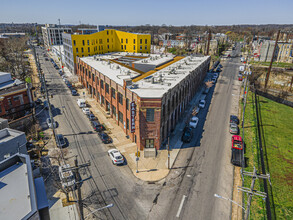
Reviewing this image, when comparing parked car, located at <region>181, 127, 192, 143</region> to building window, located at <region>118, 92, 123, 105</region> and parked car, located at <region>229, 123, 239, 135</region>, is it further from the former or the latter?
building window, located at <region>118, 92, 123, 105</region>

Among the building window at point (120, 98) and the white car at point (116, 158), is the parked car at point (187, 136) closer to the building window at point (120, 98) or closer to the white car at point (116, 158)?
the white car at point (116, 158)

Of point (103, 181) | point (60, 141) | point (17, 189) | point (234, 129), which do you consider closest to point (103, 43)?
point (60, 141)

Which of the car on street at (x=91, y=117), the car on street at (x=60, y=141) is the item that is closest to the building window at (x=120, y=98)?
the car on street at (x=91, y=117)

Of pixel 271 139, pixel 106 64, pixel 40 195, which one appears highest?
pixel 106 64

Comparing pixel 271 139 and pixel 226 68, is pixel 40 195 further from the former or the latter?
pixel 226 68

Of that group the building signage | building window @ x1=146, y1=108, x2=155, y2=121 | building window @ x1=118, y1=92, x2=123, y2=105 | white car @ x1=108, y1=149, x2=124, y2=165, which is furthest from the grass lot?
building window @ x1=118, y1=92, x2=123, y2=105

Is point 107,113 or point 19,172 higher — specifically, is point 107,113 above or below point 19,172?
below

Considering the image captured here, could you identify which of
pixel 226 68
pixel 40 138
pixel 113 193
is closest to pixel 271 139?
pixel 113 193
